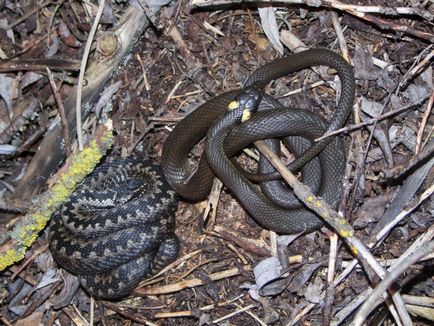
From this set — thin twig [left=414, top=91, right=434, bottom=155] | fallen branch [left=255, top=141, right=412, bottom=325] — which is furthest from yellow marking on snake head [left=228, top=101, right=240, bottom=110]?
thin twig [left=414, top=91, right=434, bottom=155]

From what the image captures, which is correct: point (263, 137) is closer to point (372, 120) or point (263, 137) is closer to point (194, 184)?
point (194, 184)

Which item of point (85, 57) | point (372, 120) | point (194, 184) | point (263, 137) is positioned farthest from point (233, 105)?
point (85, 57)

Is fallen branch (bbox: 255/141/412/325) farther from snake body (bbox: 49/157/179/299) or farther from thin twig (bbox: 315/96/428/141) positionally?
snake body (bbox: 49/157/179/299)

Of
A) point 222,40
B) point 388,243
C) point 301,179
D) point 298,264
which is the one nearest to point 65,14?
point 222,40

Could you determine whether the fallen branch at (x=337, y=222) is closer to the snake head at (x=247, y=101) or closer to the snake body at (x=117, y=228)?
the snake head at (x=247, y=101)

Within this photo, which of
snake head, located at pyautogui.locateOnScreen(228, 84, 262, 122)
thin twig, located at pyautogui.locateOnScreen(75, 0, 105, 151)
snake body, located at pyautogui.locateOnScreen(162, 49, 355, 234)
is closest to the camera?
snake body, located at pyautogui.locateOnScreen(162, 49, 355, 234)

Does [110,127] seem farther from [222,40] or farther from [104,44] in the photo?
[222,40]
